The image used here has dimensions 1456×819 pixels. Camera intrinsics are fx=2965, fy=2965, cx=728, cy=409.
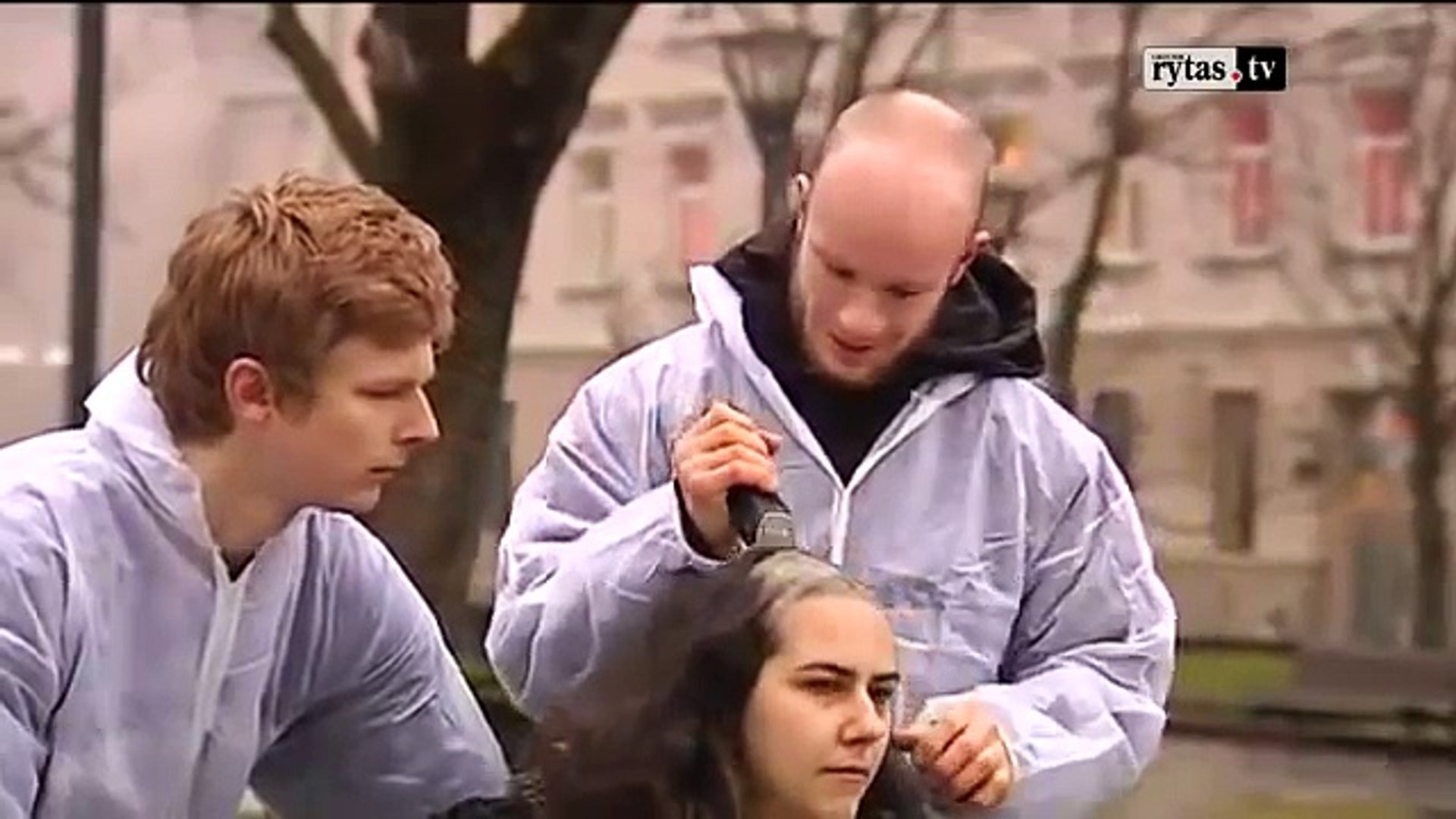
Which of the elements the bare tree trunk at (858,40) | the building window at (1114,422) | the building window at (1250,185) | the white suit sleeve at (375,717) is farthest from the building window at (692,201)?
the white suit sleeve at (375,717)

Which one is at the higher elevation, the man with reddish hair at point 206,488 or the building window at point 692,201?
the man with reddish hair at point 206,488

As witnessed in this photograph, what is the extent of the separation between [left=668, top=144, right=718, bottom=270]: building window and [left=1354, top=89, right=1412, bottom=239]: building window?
1937 mm

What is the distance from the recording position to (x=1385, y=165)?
9.03m

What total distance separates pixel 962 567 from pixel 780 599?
0.25 metres

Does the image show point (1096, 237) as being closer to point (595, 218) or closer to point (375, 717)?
point (595, 218)

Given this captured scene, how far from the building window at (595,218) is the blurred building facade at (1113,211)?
0.01 meters

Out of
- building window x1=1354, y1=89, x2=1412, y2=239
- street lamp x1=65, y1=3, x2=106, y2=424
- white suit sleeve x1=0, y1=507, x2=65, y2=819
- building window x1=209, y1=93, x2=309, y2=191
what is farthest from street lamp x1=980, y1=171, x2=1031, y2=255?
building window x1=1354, y1=89, x2=1412, y2=239

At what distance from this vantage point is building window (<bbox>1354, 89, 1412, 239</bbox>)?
Answer: 8859mm

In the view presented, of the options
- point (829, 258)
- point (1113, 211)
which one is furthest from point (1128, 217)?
point (829, 258)

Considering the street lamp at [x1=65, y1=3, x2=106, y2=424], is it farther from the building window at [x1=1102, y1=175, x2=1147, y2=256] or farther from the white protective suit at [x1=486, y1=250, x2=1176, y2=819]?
the white protective suit at [x1=486, y1=250, x2=1176, y2=819]

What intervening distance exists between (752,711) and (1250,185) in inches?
294

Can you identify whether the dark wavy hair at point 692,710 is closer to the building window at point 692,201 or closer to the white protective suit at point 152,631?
the white protective suit at point 152,631

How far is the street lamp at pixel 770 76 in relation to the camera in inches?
199

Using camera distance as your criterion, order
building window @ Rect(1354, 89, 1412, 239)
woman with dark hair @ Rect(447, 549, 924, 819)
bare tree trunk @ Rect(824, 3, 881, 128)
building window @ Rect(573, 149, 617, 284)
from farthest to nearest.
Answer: building window @ Rect(573, 149, 617, 284), building window @ Rect(1354, 89, 1412, 239), bare tree trunk @ Rect(824, 3, 881, 128), woman with dark hair @ Rect(447, 549, 924, 819)
